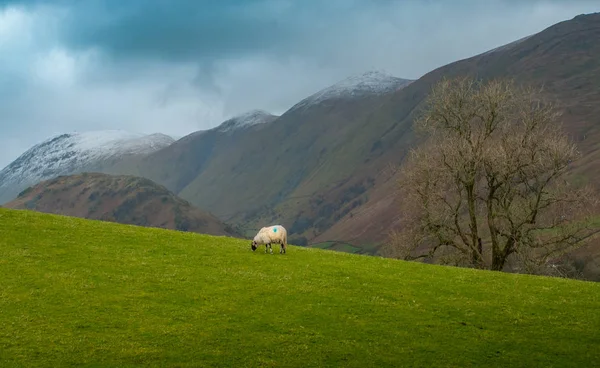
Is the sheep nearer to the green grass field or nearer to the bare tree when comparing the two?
the green grass field

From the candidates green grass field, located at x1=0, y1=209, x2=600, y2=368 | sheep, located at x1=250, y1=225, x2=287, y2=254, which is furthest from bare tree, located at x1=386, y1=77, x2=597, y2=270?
sheep, located at x1=250, y1=225, x2=287, y2=254

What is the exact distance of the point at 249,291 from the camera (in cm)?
2883

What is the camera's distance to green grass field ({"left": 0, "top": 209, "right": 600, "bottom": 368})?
70.6ft

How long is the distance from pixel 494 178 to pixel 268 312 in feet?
114

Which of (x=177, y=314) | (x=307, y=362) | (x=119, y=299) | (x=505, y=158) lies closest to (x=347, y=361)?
(x=307, y=362)

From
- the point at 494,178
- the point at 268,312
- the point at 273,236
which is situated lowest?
the point at 268,312

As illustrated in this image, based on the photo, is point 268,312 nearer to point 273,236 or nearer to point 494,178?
point 273,236

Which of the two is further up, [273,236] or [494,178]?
[494,178]

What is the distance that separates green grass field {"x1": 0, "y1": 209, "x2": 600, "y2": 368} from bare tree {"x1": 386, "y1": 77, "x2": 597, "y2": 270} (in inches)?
699

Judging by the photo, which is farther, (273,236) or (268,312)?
(273,236)

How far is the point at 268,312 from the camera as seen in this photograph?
25.9 metres

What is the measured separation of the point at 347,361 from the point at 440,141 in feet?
129

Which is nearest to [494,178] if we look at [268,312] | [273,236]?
[273,236]

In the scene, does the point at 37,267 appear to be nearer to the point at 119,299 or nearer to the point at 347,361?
the point at 119,299
